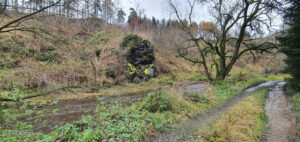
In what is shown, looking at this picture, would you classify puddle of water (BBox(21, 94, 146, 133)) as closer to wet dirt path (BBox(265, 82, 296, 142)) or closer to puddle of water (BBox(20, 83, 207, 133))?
puddle of water (BBox(20, 83, 207, 133))

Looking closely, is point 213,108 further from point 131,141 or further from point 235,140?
point 131,141

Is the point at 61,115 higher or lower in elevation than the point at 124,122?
lower

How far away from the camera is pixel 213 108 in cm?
912

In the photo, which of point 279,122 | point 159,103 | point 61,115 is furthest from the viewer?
point 61,115

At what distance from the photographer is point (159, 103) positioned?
8164mm

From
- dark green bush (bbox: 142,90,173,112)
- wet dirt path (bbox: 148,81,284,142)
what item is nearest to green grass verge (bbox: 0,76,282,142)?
dark green bush (bbox: 142,90,173,112)

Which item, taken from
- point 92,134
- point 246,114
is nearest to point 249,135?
point 246,114

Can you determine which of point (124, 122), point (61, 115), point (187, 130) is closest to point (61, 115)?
point (61, 115)

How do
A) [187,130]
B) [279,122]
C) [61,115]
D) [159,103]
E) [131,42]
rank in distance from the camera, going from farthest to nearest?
[131,42] → [61,115] → [159,103] → [279,122] → [187,130]

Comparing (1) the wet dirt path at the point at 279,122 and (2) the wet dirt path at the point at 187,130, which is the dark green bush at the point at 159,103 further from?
(1) the wet dirt path at the point at 279,122

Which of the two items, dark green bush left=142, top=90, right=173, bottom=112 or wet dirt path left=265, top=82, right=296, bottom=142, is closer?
wet dirt path left=265, top=82, right=296, bottom=142

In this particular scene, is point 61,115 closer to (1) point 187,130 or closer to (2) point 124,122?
(2) point 124,122

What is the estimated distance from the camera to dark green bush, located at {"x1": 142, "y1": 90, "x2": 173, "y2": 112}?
320 inches

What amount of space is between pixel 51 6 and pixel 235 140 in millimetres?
6638
